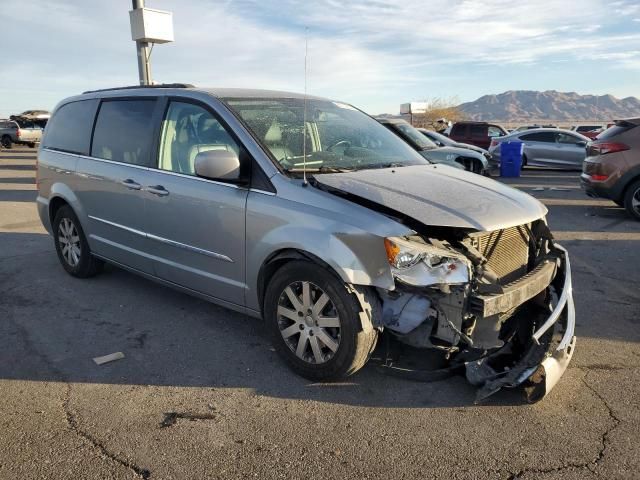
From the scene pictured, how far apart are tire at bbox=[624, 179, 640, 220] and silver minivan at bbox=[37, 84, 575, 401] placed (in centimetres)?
616

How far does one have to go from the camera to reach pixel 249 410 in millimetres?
3244

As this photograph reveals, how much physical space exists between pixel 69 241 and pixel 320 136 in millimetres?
3152

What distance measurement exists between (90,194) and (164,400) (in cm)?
269

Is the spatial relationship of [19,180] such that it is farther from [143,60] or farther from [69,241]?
[69,241]

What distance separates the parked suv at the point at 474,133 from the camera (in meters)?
21.9

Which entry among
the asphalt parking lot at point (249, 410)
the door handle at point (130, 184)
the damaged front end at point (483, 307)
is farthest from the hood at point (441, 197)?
the door handle at point (130, 184)

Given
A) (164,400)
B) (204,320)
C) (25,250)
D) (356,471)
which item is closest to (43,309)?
(204,320)

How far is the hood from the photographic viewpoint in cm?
319

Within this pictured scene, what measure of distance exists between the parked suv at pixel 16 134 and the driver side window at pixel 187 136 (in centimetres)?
2900

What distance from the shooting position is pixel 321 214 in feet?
11.0

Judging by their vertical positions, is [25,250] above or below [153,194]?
below

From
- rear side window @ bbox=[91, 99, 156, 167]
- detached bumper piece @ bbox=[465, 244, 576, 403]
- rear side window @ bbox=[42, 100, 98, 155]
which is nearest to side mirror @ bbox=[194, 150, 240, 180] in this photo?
rear side window @ bbox=[91, 99, 156, 167]

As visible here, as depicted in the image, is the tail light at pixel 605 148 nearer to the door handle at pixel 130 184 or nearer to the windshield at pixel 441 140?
the windshield at pixel 441 140

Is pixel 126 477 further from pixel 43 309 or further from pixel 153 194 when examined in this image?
pixel 43 309
